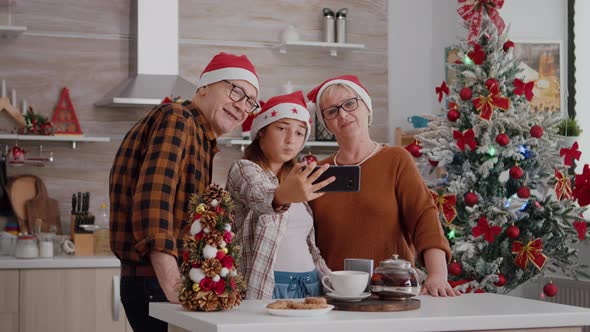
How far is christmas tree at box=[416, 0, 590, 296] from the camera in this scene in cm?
415

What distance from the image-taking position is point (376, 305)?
2111 mm

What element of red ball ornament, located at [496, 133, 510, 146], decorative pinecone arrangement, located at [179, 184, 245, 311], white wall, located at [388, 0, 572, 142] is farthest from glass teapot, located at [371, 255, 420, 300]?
white wall, located at [388, 0, 572, 142]

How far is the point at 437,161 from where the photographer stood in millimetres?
4324

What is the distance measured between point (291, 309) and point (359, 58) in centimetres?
405

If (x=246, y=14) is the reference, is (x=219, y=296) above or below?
below

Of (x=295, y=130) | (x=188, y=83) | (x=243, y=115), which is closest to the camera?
(x=243, y=115)

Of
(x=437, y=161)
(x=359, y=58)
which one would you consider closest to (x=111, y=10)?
(x=359, y=58)

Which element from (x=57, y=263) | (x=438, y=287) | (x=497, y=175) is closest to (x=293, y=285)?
(x=438, y=287)

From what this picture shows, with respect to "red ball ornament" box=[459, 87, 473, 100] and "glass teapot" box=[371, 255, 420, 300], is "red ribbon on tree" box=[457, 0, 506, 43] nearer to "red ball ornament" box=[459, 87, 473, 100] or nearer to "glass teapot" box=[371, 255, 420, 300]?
"red ball ornament" box=[459, 87, 473, 100]

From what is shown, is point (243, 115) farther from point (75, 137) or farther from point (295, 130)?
point (75, 137)

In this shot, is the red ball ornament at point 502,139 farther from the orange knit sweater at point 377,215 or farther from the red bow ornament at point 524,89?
the orange knit sweater at point 377,215

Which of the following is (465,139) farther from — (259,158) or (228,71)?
(228,71)

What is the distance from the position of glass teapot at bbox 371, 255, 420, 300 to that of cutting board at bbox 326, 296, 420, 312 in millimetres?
49

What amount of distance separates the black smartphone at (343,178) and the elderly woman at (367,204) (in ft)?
1.57
